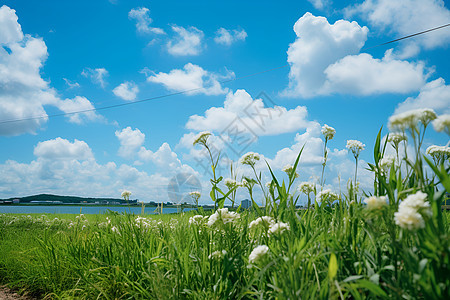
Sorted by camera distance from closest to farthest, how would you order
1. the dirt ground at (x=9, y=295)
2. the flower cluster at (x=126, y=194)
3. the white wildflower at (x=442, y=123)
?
the white wildflower at (x=442, y=123) → the dirt ground at (x=9, y=295) → the flower cluster at (x=126, y=194)

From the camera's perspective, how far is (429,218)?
127 centimetres

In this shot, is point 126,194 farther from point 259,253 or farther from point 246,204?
point 259,253

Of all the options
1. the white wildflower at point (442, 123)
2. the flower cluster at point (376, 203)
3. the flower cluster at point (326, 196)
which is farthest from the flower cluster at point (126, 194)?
the white wildflower at point (442, 123)

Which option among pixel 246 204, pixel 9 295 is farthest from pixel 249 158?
pixel 9 295

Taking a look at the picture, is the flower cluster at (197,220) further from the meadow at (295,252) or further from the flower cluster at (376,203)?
the flower cluster at (376,203)

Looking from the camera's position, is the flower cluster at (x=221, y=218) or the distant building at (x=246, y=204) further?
the distant building at (x=246, y=204)

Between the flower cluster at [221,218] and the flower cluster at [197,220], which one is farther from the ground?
the flower cluster at [221,218]

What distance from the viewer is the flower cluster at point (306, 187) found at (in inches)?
118

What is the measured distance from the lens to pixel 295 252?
1.79 meters

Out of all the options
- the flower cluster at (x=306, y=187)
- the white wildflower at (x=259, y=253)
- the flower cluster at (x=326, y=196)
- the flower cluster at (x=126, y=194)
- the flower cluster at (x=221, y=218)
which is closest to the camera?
the white wildflower at (x=259, y=253)

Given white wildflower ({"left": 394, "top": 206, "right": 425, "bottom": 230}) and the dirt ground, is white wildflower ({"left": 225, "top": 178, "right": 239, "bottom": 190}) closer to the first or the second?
white wildflower ({"left": 394, "top": 206, "right": 425, "bottom": 230})

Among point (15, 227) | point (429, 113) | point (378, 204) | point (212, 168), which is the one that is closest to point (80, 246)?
point (212, 168)

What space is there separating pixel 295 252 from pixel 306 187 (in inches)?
52.2

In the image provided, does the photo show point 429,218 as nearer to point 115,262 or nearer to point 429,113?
point 429,113
